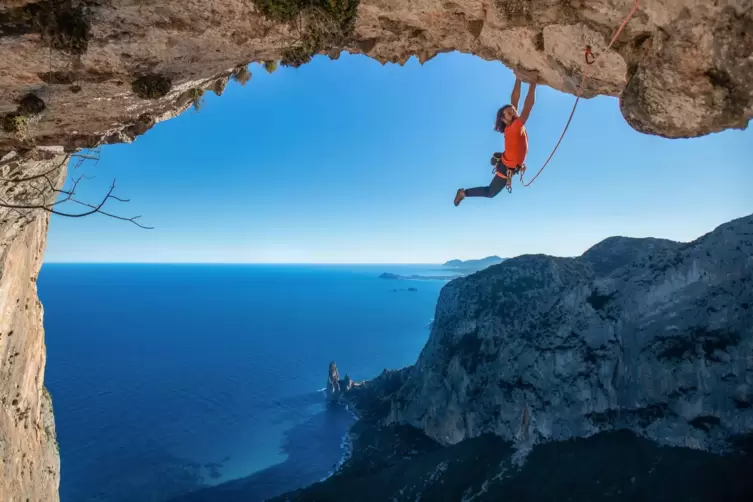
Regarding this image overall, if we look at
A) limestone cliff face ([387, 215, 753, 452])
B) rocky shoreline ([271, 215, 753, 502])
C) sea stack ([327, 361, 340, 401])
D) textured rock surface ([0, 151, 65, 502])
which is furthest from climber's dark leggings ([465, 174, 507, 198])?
sea stack ([327, 361, 340, 401])

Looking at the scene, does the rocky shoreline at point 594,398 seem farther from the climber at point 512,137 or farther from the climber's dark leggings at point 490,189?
the climber at point 512,137

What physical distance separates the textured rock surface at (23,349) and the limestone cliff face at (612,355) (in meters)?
49.1

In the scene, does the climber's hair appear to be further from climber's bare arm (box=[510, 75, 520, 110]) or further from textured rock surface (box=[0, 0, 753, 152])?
textured rock surface (box=[0, 0, 753, 152])

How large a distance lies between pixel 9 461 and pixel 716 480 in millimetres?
53270

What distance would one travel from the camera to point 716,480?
1375 inches

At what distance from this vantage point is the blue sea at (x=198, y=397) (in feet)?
166

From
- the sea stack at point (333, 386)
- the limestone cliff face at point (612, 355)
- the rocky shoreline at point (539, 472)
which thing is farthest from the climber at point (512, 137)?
the sea stack at point (333, 386)

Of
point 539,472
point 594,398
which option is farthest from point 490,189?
point 594,398

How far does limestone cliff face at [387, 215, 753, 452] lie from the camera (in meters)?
39.6

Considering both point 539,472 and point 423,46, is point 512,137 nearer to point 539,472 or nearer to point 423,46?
point 423,46

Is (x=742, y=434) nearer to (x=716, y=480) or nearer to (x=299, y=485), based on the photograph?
(x=716, y=480)

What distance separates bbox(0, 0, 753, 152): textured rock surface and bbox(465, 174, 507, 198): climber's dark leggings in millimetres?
2761

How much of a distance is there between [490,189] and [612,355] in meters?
48.1

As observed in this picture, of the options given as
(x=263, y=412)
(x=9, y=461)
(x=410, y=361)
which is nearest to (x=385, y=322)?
(x=410, y=361)
